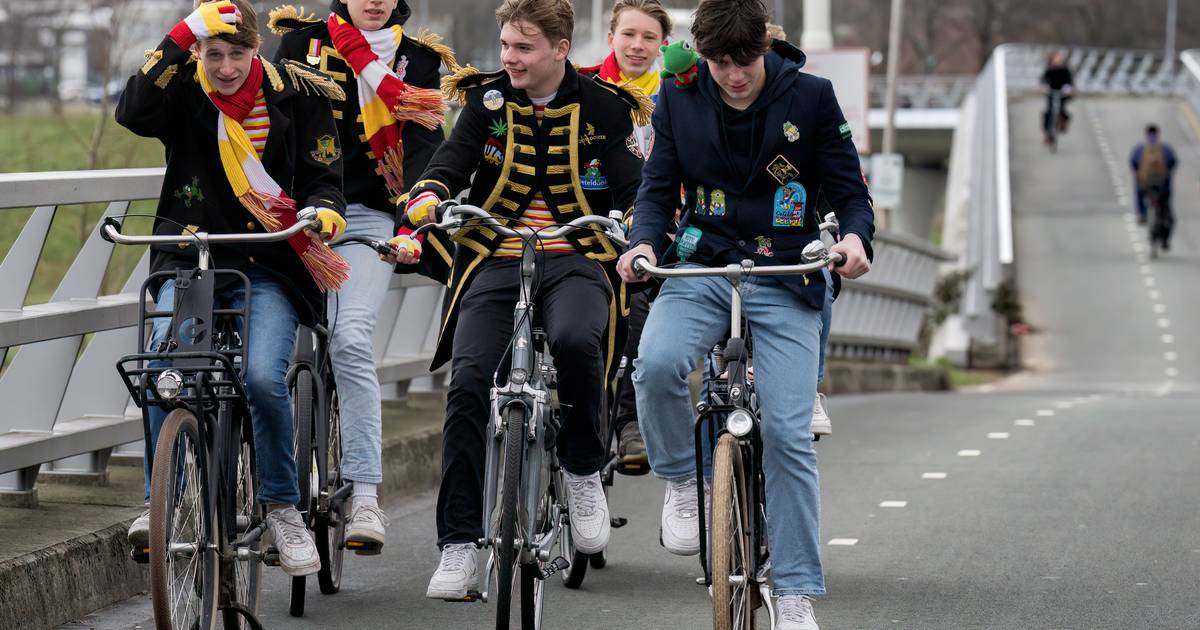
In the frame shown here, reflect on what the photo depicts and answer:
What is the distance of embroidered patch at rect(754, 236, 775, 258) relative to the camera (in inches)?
227

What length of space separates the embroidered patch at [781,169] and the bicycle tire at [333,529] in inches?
75.3

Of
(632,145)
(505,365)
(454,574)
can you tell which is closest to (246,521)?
(454,574)

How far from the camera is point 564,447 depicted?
20.6 feet

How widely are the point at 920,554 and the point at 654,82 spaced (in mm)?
2232

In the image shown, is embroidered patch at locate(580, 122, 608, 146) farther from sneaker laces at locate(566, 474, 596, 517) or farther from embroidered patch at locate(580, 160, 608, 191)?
sneaker laces at locate(566, 474, 596, 517)

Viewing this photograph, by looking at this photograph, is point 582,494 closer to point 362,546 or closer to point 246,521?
point 362,546

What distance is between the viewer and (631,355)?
7914mm

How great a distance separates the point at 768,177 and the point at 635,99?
87cm

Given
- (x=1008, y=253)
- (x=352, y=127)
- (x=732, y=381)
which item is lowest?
(x=1008, y=253)

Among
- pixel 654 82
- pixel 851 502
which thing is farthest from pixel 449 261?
pixel 851 502

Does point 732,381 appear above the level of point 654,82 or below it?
below

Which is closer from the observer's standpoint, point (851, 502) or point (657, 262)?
point (657, 262)

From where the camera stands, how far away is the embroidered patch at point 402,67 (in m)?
7.43

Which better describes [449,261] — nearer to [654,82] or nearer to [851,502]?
[654,82]
